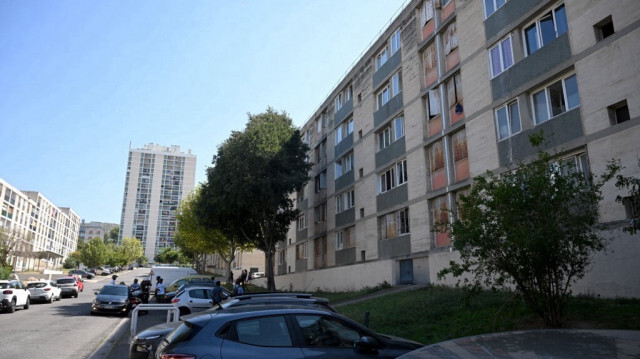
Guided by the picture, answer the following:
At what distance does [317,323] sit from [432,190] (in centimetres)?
1561

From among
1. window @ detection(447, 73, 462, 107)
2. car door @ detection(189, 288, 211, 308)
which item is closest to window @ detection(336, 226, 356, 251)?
window @ detection(447, 73, 462, 107)

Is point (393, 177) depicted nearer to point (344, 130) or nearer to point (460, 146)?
point (460, 146)

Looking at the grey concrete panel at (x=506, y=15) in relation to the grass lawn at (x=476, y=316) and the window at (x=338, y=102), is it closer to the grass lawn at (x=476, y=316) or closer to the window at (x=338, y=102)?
the grass lawn at (x=476, y=316)

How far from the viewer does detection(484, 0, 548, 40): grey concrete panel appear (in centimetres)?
1553

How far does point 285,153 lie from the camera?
94.8 ft

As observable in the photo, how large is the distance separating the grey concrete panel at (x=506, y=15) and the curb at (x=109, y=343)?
666 inches

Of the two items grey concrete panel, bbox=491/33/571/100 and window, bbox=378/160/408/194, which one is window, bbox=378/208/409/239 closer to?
window, bbox=378/160/408/194

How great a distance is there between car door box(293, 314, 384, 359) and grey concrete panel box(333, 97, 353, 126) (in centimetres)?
2548

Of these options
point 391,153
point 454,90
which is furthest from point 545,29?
point 391,153

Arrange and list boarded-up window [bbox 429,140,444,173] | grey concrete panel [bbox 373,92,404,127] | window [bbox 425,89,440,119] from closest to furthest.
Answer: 1. boarded-up window [bbox 429,140,444,173]
2. window [bbox 425,89,440,119]
3. grey concrete panel [bbox 373,92,404,127]

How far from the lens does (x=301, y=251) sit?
37.6 metres

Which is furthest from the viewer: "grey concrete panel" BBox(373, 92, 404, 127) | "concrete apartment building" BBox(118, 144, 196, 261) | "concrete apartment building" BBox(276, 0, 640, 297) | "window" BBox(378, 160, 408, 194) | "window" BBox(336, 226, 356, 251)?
"concrete apartment building" BBox(118, 144, 196, 261)

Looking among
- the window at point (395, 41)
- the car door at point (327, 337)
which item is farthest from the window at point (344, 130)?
the car door at point (327, 337)

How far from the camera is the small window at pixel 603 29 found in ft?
42.0
